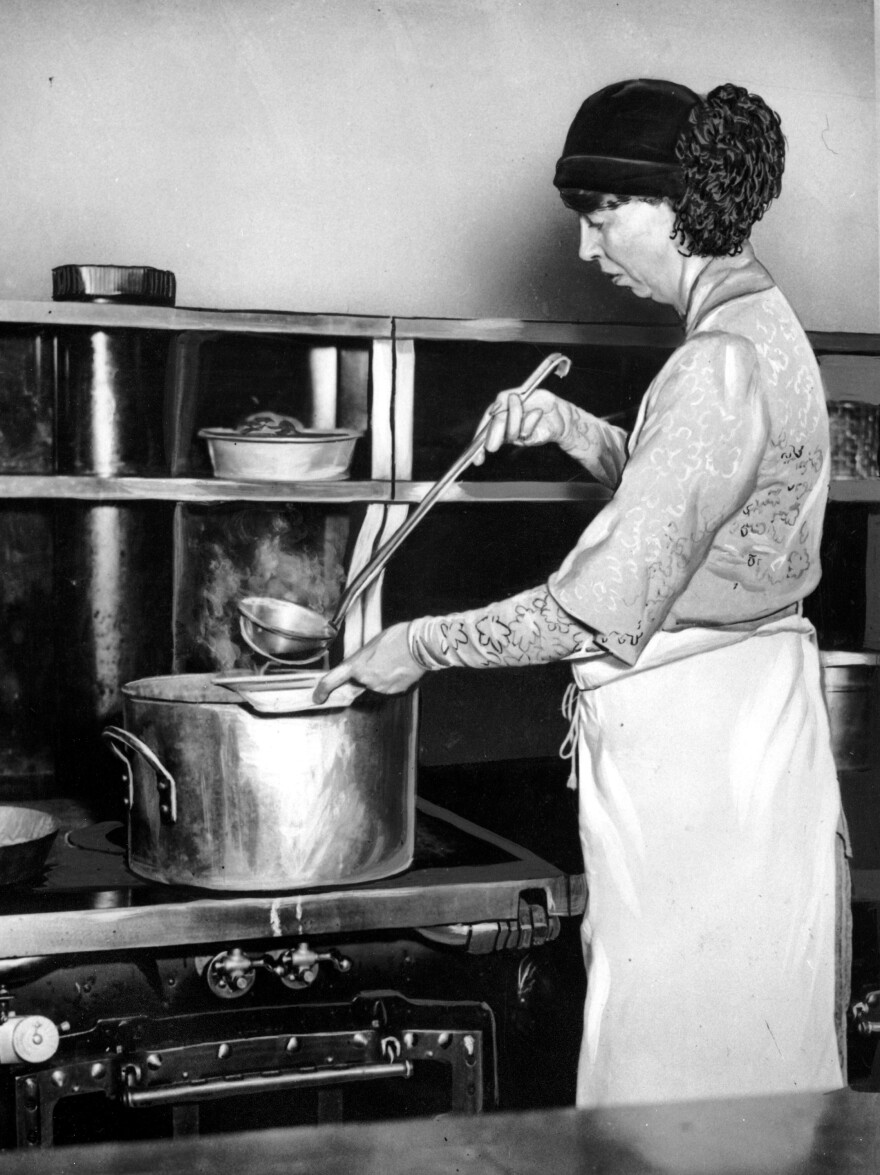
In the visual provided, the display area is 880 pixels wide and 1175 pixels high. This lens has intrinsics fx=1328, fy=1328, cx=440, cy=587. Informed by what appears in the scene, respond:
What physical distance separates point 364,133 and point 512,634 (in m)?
0.79

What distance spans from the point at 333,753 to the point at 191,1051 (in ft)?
1.11

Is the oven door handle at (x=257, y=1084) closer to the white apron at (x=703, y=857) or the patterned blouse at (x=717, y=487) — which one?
the white apron at (x=703, y=857)

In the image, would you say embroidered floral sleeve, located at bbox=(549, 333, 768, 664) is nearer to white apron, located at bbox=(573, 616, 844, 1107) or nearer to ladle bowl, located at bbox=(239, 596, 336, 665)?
white apron, located at bbox=(573, 616, 844, 1107)

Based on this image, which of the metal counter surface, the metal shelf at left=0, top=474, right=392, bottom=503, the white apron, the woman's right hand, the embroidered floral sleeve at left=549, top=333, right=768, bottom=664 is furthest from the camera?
the metal shelf at left=0, top=474, right=392, bottom=503

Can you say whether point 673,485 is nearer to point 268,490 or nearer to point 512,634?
point 512,634

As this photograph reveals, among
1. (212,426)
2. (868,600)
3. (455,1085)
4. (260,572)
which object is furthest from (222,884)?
(868,600)

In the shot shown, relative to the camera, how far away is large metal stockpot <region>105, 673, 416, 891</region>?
1302mm

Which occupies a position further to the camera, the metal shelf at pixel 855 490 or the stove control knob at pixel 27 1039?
the metal shelf at pixel 855 490

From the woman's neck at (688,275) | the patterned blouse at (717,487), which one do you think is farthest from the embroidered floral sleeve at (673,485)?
the woman's neck at (688,275)

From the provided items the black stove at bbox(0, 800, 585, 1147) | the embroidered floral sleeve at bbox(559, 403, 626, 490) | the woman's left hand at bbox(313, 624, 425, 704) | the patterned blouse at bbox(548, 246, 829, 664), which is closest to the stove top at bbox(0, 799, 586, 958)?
the black stove at bbox(0, 800, 585, 1147)

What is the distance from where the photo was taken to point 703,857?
1309 mm

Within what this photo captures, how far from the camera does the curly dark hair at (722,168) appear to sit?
1.27m

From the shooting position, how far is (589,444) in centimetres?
152

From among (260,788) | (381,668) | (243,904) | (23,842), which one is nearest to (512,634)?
(381,668)
